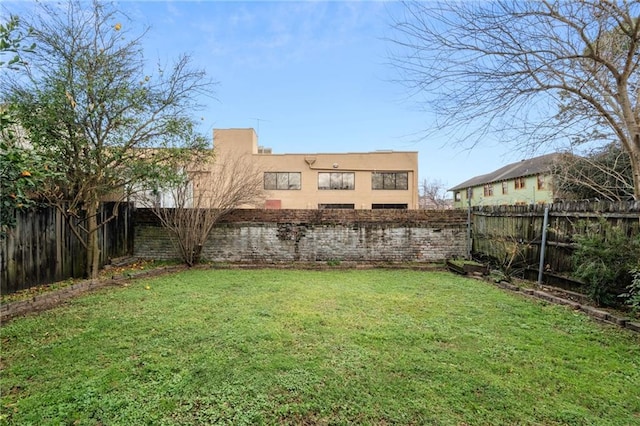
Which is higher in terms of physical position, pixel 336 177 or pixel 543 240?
pixel 336 177

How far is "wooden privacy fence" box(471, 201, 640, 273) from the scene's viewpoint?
14.8 feet

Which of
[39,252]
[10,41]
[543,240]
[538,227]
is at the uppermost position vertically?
[10,41]

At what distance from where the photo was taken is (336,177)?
858 inches

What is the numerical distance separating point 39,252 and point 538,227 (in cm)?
954

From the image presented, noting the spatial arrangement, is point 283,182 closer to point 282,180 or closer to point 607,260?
point 282,180

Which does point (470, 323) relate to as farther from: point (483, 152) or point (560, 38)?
point (560, 38)

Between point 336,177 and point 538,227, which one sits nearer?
point 538,227

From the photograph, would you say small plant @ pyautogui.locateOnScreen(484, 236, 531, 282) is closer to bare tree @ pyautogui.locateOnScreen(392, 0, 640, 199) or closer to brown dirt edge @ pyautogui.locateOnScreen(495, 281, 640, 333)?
brown dirt edge @ pyautogui.locateOnScreen(495, 281, 640, 333)

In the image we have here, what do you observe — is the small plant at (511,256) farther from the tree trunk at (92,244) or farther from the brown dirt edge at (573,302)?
the tree trunk at (92,244)

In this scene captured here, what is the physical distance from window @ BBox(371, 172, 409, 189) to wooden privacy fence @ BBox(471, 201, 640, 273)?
13.5 m

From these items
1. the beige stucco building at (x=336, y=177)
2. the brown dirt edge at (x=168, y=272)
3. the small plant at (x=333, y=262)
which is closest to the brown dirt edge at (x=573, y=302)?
the brown dirt edge at (x=168, y=272)

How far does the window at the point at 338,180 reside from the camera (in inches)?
856

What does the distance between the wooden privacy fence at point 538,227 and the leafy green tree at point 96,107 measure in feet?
24.5

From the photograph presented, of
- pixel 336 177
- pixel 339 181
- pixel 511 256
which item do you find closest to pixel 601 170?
pixel 511 256
